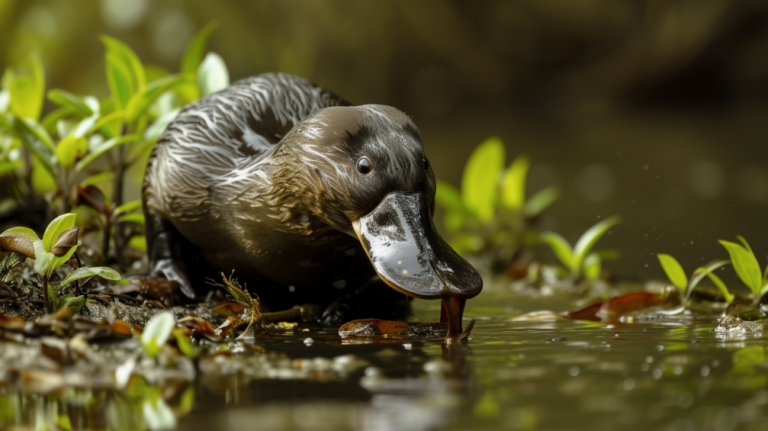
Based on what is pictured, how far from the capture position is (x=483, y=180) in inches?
178

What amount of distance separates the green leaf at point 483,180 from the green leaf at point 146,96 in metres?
1.76

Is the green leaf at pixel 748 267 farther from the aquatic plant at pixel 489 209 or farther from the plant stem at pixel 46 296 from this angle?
the plant stem at pixel 46 296

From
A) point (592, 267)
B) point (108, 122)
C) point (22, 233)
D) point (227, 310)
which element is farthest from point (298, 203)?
point (592, 267)

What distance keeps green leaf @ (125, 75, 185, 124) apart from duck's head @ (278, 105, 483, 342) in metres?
0.96

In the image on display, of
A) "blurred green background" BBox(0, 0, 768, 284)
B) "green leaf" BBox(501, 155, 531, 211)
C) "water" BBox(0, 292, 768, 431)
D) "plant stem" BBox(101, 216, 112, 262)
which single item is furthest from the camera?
"blurred green background" BBox(0, 0, 768, 284)

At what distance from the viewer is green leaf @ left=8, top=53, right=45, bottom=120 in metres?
3.64

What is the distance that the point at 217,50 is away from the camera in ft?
42.7

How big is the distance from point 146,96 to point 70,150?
14.9 inches

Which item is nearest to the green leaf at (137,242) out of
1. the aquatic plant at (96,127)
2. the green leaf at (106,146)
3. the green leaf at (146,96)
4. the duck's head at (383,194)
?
the aquatic plant at (96,127)

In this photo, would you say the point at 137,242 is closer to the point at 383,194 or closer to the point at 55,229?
the point at 55,229

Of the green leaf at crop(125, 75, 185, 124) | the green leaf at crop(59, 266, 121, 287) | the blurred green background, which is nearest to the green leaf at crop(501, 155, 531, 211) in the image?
the blurred green background

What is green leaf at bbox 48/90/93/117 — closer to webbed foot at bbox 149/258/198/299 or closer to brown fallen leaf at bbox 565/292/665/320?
webbed foot at bbox 149/258/198/299

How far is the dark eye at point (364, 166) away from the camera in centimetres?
243

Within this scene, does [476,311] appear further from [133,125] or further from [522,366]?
[133,125]
